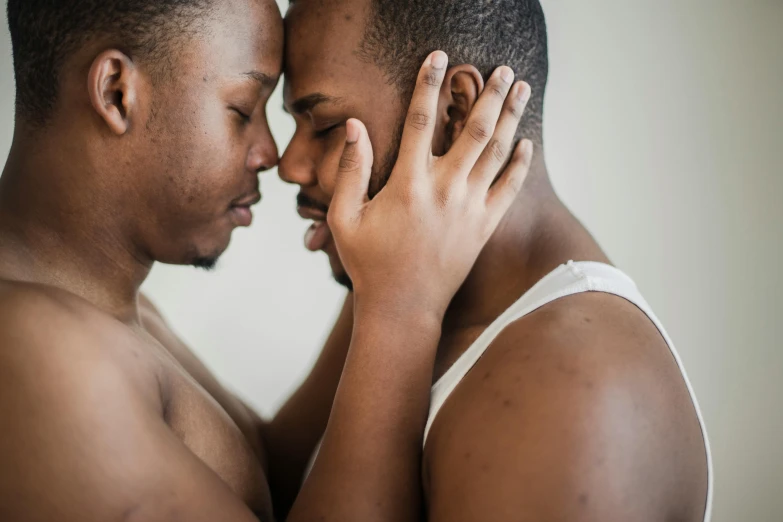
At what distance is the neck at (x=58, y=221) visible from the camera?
1179 mm

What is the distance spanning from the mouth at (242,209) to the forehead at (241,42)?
0.25 m

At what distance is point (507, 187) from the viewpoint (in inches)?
48.8

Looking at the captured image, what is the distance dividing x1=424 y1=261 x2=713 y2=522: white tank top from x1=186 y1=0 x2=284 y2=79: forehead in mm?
657

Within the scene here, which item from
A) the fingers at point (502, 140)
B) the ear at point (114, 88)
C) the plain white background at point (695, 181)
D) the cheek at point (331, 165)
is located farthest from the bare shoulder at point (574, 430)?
the plain white background at point (695, 181)

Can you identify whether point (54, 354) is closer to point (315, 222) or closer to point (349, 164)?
point (349, 164)

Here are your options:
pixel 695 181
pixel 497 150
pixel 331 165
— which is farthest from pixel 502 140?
pixel 695 181

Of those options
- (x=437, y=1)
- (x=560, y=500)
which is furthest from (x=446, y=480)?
(x=437, y=1)

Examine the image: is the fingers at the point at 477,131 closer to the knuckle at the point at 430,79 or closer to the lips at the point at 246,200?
the knuckle at the point at 430,79

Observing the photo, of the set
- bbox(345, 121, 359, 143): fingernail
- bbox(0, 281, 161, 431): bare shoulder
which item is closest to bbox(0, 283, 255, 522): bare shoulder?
bbox(0, 281, 161, 431): bare shoulder

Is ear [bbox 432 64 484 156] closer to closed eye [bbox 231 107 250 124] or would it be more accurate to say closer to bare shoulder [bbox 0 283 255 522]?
closed eye [bbox 231 107 250 124]

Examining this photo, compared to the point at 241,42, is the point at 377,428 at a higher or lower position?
lower

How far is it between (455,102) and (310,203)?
0.40m

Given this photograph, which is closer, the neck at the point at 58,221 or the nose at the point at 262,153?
the neck at the point at 58,221

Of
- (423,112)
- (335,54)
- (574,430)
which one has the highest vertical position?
(335,54)
